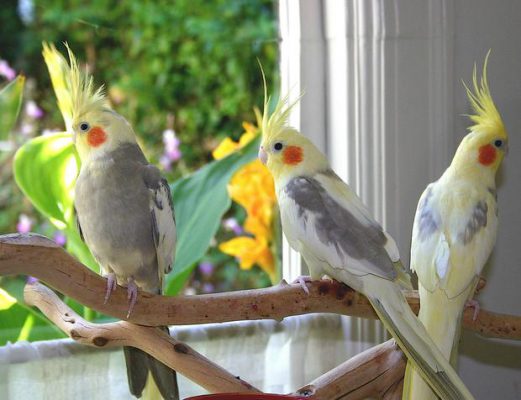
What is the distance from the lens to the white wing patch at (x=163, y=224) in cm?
103

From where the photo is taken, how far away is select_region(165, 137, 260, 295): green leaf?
4.75ft

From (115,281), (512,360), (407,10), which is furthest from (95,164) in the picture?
(512,360)

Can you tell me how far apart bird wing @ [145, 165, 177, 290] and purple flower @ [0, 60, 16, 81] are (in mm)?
916

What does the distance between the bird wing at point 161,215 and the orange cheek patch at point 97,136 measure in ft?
0.22

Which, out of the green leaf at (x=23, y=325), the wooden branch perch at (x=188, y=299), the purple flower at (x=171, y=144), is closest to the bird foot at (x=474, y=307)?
the wooden branch perch at (x=188, y=299)

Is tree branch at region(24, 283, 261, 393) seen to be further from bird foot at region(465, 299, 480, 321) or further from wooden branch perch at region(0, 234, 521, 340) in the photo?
bird foot at region(465, 299, 480, 321)

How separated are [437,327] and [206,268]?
3.50 ft

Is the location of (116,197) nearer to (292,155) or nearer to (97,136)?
(97,136)

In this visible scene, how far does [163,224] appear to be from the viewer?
40.8 inches

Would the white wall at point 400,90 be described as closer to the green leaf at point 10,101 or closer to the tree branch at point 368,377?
the tree branch at point 368,377

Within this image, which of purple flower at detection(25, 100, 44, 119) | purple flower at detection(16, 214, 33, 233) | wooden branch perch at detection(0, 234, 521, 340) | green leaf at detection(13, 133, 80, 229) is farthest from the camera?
purple flower at detection(25, 100, 44, 119)

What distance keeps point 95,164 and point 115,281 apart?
0.15 metres

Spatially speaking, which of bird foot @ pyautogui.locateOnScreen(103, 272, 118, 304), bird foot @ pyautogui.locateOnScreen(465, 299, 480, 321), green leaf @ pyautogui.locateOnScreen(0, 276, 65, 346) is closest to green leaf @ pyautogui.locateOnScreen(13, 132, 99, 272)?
green leaf @ pyautogui.locateOnScreen(0, 276, 65, 346)

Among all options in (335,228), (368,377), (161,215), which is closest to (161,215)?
(161,215)
